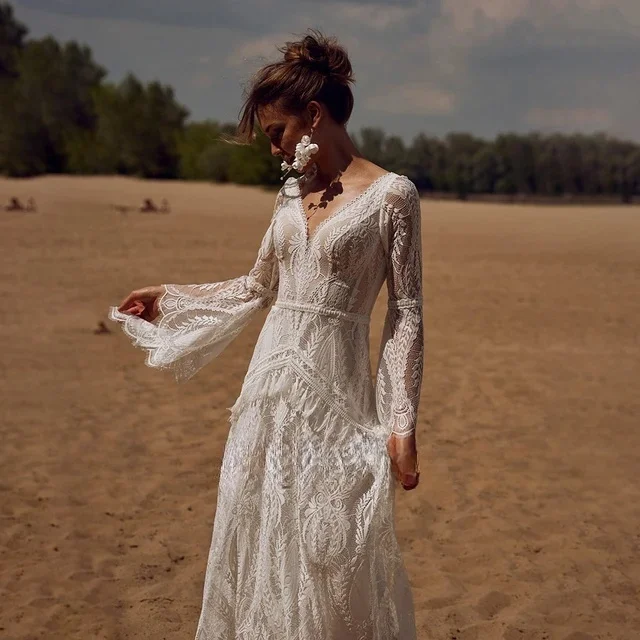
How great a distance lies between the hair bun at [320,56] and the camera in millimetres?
2705

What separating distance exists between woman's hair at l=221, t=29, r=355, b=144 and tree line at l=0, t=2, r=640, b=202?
2957 cm

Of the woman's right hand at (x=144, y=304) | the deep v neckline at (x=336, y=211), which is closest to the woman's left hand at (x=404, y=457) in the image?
the deep v neckline at (x=336, y=211)

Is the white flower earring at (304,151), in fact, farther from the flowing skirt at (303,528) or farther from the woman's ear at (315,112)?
the flowing skirt at (303,528)

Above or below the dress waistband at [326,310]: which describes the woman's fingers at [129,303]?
below

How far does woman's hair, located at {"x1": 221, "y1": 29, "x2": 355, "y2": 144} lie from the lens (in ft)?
8.89

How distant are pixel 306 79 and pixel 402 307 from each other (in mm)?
696

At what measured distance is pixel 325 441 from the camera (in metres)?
2.77

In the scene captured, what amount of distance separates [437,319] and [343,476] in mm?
11691

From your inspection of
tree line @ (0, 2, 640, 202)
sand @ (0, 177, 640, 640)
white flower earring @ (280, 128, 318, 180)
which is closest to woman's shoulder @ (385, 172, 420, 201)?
white flower earring @ (280, 128, 318, 180)

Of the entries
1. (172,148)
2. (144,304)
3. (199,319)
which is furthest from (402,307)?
(172,148)

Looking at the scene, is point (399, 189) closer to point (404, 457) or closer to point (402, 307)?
point (402, 307)

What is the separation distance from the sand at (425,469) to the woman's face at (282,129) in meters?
2.64

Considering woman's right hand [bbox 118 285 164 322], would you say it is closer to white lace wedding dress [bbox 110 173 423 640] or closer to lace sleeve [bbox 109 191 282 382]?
lace sleeve [bbox 109 191 282 382]

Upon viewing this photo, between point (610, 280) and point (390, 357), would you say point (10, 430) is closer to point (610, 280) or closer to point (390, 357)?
point (390, 357)
